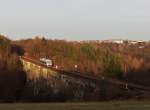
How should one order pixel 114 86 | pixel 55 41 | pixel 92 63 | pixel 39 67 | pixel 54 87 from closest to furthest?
pixel 114 86 < pixel 54 87 < pixel 39 67 < pixel 92 63 < pixel 55 41

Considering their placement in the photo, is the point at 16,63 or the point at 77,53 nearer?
the point at 16,63

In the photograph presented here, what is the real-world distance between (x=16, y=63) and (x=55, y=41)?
23881 mm

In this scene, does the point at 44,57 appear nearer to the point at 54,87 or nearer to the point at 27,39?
the point at 27,39

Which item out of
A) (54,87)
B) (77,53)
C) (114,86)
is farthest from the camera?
(77,53)

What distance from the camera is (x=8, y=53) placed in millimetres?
77000

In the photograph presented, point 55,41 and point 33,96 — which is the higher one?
point 55,41

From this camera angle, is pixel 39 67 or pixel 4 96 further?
pixel 39 67

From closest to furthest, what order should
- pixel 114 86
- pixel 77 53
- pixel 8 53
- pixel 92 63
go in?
pixel 114 86, pixel 8 53, pixel 92 63, pixel 77 53

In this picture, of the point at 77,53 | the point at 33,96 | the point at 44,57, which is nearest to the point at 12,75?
the point at 33,96

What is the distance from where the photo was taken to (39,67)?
235 feet

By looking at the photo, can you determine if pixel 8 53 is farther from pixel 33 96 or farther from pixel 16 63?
pixel 33 96

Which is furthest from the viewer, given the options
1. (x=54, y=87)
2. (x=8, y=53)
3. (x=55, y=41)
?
(x=55, y=41)

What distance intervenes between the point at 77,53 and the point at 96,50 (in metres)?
4.49

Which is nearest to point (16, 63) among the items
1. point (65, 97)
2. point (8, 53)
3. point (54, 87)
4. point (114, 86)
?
point (8, 53)
